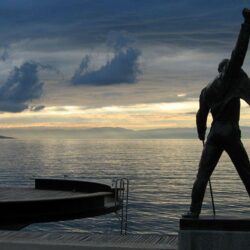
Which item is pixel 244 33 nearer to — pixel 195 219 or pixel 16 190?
pixel 195 219

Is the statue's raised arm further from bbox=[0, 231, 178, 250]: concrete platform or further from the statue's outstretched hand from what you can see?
bbox=[0, 231, 178, 250]: concrete platform

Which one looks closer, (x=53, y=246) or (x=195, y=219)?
(x=195, y=219)

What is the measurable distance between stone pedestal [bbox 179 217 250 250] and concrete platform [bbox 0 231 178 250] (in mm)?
1678

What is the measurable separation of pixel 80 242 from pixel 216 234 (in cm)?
346

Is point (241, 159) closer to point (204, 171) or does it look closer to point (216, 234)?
point (204, 171)

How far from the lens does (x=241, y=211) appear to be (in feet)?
136

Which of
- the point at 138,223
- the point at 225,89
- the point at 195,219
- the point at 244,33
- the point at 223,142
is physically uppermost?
the point at 244,33

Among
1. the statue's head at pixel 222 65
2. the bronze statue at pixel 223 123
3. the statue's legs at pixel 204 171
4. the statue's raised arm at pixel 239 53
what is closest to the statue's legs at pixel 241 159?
the bronze statue at pixel 223 123

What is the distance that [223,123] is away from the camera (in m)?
10.0

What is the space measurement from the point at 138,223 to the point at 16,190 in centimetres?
1504

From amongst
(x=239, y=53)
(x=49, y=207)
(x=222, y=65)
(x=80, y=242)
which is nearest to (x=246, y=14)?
(x=239, y=53)

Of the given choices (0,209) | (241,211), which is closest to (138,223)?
(241,211)

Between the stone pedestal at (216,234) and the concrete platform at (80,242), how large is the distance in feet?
5.51

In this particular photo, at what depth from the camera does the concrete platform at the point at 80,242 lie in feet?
36.6
